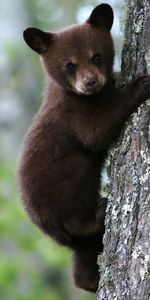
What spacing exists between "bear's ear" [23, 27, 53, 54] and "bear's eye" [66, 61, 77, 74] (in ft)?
0.83

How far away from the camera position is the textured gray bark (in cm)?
438

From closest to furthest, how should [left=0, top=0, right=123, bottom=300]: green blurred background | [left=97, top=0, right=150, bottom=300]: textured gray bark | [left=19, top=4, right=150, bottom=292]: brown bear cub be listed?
[left=97, top=0, right=150, bottom=300]: textured gray bark, [left=19, top=4, right=150, bottom=292]: brown bear cub, [left=0, top=0, right=123, bottom=300]: green blurred background

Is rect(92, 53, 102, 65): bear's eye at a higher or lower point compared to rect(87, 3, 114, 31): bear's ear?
lower

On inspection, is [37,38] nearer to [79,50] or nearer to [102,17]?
[79,50]

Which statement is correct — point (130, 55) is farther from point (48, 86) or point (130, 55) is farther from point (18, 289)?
point (18, 289)

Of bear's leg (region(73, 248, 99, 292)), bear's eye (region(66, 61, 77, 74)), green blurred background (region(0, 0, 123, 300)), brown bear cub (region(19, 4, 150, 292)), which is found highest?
bear's eye (region(66, 61, 77, 74))

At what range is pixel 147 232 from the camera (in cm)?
438

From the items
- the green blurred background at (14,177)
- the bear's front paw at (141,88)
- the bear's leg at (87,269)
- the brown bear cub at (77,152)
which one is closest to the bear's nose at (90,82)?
the brown bear cub at (77,152)

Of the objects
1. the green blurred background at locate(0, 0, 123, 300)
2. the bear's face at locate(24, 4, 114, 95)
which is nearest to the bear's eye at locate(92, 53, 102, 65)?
the bear's face at locate(24, 4, 114, 95)

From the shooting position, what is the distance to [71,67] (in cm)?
556

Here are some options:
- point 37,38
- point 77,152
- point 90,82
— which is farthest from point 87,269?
point 37,38

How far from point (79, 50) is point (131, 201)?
1383 millimetres

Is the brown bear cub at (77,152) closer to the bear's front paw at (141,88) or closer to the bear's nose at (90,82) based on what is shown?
the bear's nose at (90,82)

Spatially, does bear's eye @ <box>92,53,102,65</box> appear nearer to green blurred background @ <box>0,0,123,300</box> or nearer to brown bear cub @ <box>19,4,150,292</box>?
brown bear cub @ <box>19,4,150,292</box>
